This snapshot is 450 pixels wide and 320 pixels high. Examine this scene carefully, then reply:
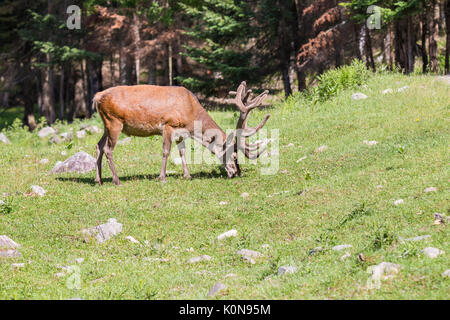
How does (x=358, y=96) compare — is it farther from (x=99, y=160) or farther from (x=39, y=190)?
(x=39, y=190)

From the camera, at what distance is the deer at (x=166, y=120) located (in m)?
13.3

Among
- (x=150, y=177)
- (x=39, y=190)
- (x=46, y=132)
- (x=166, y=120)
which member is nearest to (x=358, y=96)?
(x=166, y=120)

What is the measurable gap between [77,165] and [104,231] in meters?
5.92

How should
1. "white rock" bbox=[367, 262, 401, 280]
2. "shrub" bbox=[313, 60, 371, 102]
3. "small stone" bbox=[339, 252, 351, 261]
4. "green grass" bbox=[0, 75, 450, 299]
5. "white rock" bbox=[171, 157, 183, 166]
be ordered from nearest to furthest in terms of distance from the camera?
1. "white rock" bbox=[367, 262, 401, 280]
2. "green grass" bbox=[0, 75, 450, 299]
3. "small stone" bbox=[339, 252, 351, 261]
4. "white rock" bbox=[171, 157, 183, 166]
5. "shrub" bbox=[313, 60, 371, 102]

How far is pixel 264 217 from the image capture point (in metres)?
10.1

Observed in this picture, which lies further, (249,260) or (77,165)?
(77,165)

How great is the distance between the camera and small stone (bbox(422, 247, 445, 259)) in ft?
21.7

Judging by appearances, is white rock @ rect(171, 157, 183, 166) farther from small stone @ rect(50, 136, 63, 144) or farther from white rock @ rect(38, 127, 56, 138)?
white rock @ rect(38, 127, 56, 138)

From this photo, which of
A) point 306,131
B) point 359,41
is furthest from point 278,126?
point 359,41

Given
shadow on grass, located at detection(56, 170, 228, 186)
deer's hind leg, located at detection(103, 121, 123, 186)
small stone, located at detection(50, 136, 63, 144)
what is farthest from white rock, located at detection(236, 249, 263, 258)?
small stone, located at detection(50, 136, 63, 144)

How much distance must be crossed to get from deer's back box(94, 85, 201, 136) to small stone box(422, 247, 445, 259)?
7.99 meters

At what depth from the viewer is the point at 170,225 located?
33.0 ft

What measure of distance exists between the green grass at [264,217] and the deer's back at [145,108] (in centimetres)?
126

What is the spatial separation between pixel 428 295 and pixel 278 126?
509 inches
